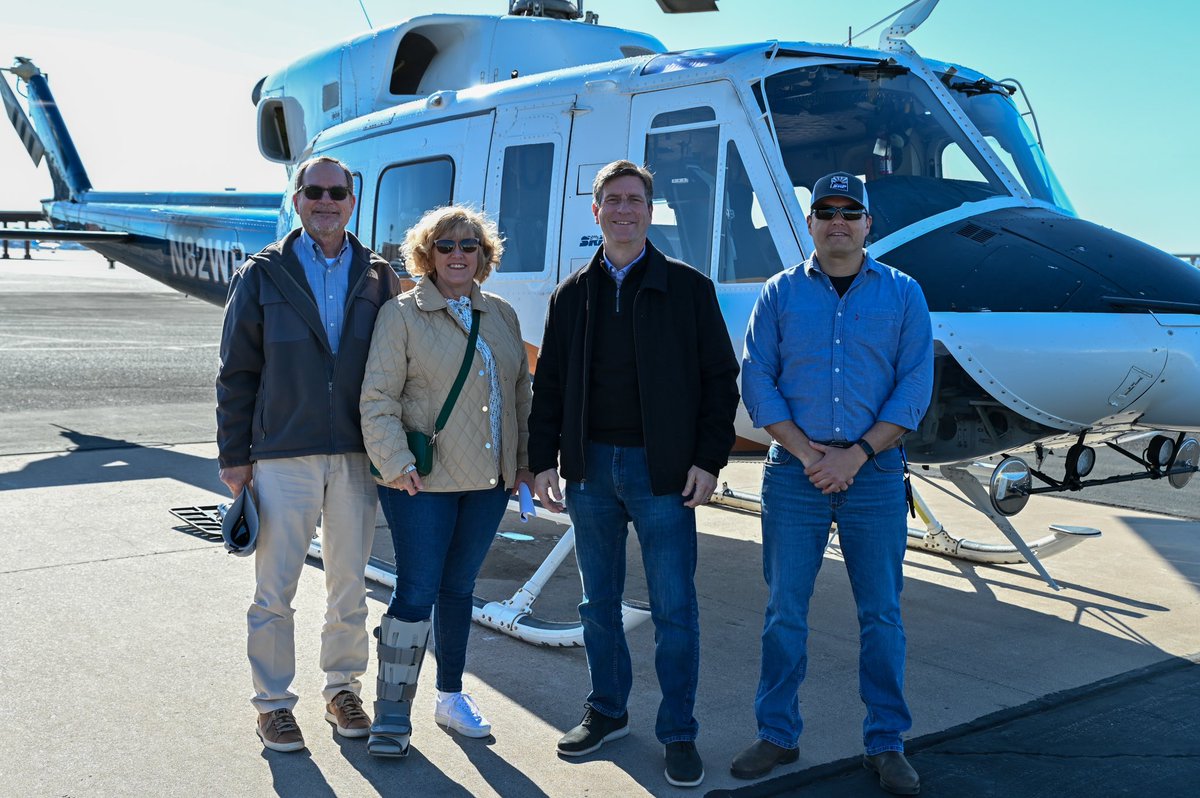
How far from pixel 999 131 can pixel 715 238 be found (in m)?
1.44

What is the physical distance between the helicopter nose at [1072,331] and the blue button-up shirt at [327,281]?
204cm

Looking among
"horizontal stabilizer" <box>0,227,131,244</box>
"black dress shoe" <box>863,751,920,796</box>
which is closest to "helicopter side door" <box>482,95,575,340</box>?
"black dress shoe" <box>863,751,920,796</box>

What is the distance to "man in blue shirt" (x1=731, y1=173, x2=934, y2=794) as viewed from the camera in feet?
10.9

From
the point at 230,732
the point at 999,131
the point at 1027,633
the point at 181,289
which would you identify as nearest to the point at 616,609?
the point at 230,732

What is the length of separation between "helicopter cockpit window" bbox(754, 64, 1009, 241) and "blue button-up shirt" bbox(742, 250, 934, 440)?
4.20 feet

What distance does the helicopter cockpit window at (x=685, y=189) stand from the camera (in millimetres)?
4789

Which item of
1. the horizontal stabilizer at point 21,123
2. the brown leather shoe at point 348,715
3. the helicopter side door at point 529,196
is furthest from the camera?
the horizontal stabilizer at point 21,123

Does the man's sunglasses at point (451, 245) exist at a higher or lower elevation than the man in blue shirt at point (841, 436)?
higher

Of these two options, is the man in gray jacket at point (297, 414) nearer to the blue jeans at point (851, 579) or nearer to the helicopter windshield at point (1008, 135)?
the blue jeans at point (851, 579)

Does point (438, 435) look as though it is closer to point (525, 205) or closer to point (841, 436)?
point (841, 436)

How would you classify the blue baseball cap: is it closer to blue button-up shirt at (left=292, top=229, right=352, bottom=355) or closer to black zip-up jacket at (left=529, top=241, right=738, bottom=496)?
black zip-up jacket at (left=529, top=241, right=738, bottom=496)

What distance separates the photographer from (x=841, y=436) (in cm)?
334

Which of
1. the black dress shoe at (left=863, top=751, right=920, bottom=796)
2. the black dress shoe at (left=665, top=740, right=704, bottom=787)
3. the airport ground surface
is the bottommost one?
the airport ground surface

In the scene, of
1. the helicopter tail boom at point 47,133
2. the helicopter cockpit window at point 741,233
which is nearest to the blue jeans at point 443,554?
the helicopter cockpit window at point 741,233
